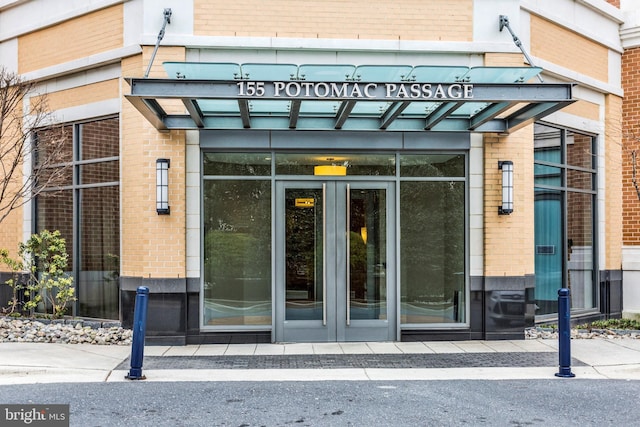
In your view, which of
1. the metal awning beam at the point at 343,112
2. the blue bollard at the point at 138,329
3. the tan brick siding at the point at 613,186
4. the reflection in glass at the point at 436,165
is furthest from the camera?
the tan brick siding at the point at 613,186

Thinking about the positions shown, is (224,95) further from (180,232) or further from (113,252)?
(113,252)

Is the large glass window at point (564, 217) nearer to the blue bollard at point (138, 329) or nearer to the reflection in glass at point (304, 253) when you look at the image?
the reflection in glass at point (304, 253)

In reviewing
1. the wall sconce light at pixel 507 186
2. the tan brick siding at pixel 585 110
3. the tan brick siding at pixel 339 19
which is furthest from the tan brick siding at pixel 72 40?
the tan brick siding at pixel 585 110

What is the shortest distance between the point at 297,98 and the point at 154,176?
3.08 meters

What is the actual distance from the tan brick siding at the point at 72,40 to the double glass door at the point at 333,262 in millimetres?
3831

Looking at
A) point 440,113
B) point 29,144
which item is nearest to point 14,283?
point 29,144

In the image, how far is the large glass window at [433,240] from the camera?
10.5 meters

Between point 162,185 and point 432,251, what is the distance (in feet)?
14.2

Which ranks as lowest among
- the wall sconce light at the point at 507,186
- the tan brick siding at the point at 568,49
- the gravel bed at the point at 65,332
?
the gravel bed at the point at 65,332

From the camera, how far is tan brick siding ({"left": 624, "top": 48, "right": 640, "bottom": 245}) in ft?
42.1

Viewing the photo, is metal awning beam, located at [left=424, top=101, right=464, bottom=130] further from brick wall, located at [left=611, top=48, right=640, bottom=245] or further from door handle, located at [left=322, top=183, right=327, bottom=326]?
brick wall, located at [left=611, top=48, right=640, bottom=245]

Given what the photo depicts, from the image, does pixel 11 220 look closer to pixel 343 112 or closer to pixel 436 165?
pixel 343 112

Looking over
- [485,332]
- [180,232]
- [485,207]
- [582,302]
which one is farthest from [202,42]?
[582,302]

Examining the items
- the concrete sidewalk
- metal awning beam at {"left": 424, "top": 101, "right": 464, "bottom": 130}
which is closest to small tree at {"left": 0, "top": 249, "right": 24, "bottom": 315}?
the concrete sidewalk
